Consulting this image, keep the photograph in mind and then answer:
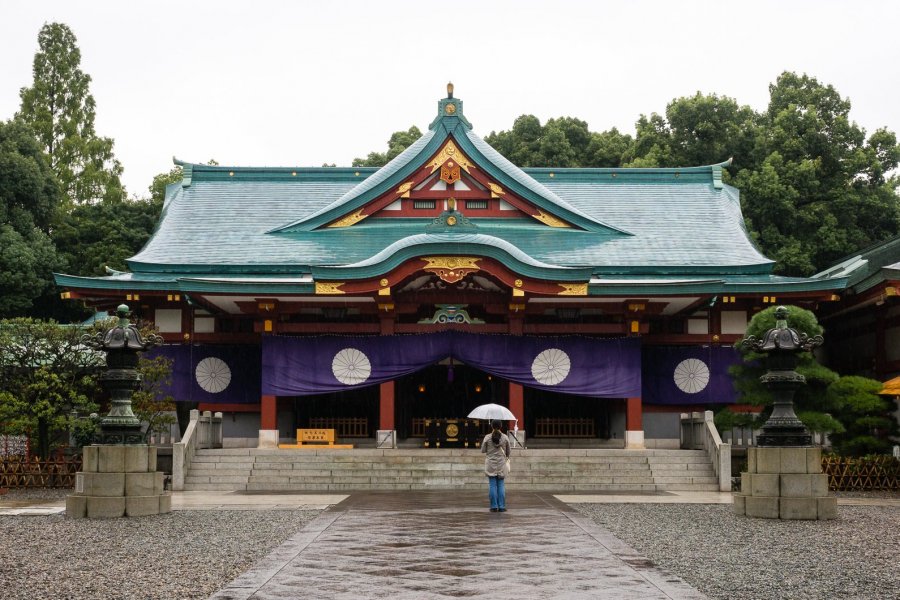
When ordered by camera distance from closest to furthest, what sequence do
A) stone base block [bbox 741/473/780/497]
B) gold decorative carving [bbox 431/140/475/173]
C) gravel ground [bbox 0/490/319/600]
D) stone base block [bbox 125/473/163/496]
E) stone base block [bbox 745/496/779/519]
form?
gravel ground [bbox 0/490/319/600]
stone base block [bbox 745/496/779/519]
stone base block [bbox 741/473/780/497]
stone base block [bbox 125/473/163/496]
gold decorative carving [bbox 431/140/475/173]

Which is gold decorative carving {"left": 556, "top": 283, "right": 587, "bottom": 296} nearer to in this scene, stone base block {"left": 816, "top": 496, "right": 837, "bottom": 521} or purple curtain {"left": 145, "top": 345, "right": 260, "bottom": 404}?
purple curtain {"left": 145, "top": 345, "right": 260, "bottom": 404}

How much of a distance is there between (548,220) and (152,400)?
12.8m

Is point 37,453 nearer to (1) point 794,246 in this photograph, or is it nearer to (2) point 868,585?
(2) point 868,585

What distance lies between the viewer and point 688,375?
93.5 feet

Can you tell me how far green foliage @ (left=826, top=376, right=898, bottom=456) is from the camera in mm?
23688

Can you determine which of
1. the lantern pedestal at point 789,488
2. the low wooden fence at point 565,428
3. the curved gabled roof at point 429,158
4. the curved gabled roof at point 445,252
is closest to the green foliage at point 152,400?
the curved gabled roof at point 445,252

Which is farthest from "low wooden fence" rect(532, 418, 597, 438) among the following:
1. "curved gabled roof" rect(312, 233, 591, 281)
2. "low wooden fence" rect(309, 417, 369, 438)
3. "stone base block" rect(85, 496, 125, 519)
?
"stone base block" rect(85, 496, 125, 519)

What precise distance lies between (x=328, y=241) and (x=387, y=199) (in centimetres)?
218

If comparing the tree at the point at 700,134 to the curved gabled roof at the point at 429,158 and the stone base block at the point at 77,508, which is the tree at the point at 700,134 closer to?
the curved gabled roof at the point at 429,158

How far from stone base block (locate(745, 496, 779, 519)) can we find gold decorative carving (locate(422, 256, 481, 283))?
11.0 metres

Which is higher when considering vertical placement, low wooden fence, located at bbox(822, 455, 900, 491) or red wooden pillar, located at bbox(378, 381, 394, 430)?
red wooden pillar, located at bbox(378, 381, 394, 430)

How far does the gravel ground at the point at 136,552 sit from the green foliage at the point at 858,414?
44.9 feet

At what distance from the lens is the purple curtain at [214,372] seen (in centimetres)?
2798

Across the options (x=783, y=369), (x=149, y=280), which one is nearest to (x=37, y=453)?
(x=149, y=280)
